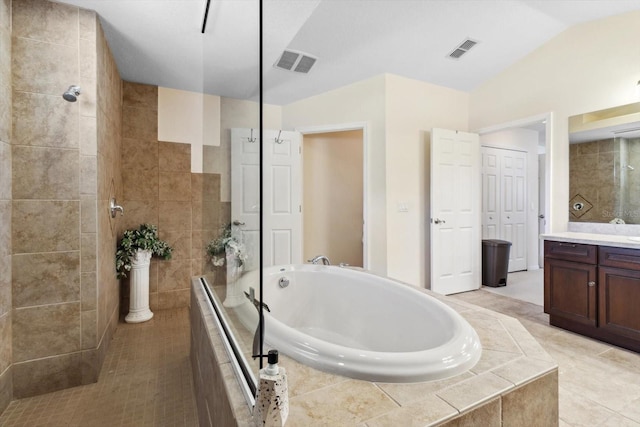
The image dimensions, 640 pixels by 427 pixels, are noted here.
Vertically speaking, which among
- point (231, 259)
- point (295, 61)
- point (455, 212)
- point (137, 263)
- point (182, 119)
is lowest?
point (137, 263)

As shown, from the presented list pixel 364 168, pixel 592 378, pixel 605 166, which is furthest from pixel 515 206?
pixel 592 378

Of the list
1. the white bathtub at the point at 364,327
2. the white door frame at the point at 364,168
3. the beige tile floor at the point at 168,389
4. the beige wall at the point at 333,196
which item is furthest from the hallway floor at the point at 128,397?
the beige wall at the point at 333,196

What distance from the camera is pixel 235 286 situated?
1.34m

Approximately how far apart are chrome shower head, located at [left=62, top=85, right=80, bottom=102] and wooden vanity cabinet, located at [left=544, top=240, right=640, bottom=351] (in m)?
3.61

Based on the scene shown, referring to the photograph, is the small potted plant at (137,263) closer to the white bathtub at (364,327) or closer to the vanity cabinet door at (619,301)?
the white bathtub at (364,327)

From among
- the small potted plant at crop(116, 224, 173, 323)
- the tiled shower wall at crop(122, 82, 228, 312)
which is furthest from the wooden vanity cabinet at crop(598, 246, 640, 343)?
the small potted plant at crop(116, 224, 173, 323)

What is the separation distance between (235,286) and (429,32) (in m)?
2.75

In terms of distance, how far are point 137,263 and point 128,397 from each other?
4.21ft

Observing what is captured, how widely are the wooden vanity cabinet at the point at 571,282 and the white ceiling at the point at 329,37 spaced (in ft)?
6.63

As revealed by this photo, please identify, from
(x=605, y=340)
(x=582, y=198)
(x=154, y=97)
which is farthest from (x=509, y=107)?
(x=154, y=97)

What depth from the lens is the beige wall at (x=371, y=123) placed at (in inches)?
127

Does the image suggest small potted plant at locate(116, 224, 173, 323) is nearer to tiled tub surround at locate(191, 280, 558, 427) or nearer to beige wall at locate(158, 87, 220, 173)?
beige wall at locate(158, 87, 220, 173)

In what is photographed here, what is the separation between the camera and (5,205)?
5.32ft

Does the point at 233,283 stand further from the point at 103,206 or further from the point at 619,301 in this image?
the point at 619,301
